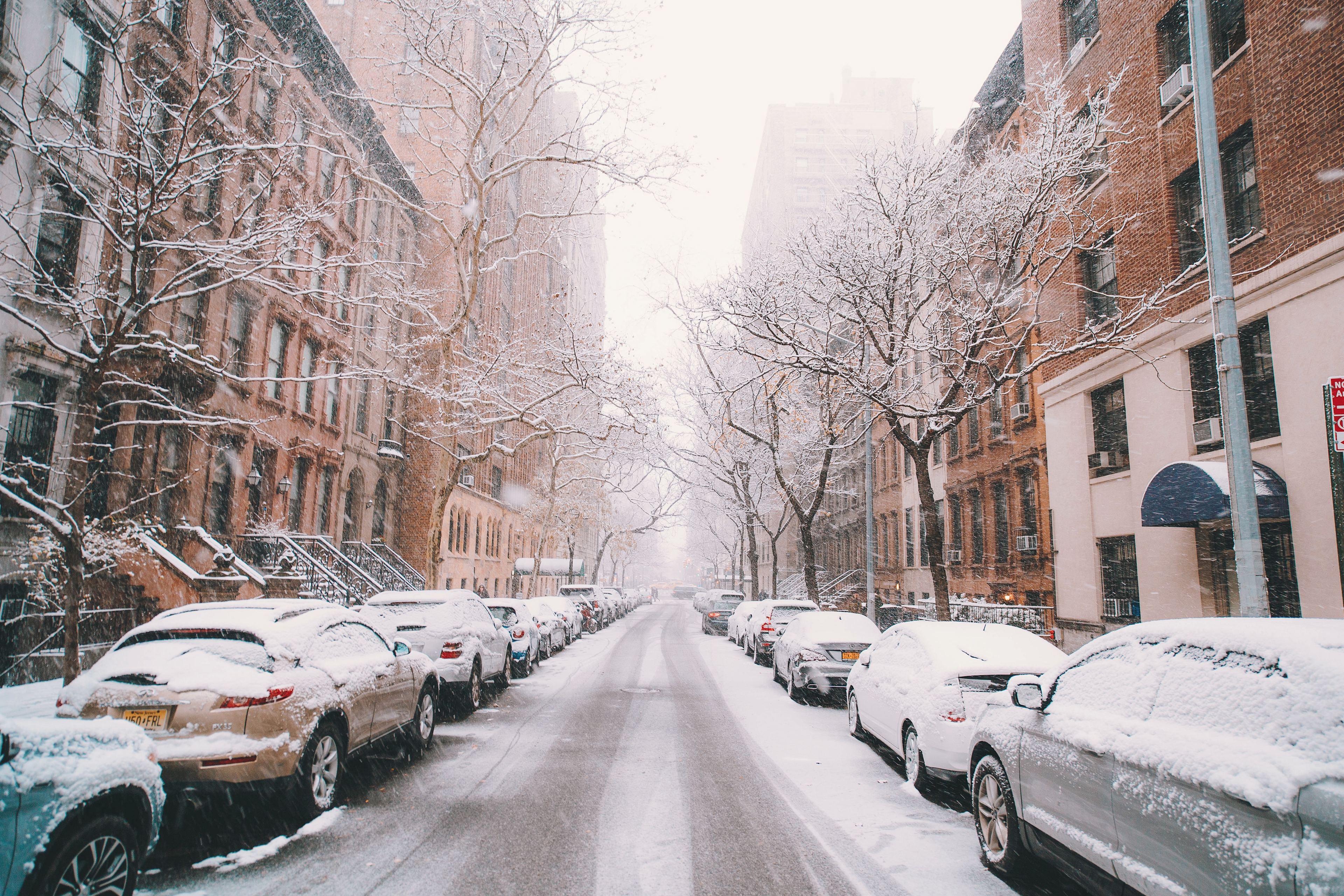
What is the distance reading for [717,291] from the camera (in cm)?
1797

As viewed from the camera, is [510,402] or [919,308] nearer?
[919,308]

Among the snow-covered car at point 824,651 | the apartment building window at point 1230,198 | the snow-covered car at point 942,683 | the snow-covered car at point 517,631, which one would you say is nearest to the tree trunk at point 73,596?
the snow-covered car at point 517,631

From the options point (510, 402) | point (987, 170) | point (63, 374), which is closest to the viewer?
point (63, 374)

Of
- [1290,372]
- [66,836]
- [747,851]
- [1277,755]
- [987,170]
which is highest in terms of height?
[987,170]

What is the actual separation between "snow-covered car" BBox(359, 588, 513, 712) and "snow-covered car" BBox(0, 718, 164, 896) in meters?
6.09

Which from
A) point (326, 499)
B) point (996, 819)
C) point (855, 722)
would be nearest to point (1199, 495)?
point (855, 722)

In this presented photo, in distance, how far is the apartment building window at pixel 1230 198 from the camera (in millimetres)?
12953

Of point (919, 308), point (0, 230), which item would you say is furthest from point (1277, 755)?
point (0, 230)

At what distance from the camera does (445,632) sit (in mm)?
11117

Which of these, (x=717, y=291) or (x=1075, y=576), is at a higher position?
(x=717, y=291)

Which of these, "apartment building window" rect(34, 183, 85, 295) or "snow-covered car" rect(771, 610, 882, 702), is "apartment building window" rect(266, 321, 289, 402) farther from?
"snow-covered car" rect(771, 610, 882, 702)

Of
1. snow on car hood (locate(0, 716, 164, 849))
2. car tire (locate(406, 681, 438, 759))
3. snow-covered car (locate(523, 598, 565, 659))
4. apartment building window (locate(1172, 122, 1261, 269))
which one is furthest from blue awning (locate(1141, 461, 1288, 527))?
snow on car hood (locate(0, 716, 164, 849))

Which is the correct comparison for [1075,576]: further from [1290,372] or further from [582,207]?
[582,207]

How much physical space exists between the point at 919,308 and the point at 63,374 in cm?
1545
